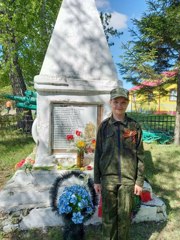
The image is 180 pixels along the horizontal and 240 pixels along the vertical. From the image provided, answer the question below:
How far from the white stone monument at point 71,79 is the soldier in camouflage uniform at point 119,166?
5.67 ft

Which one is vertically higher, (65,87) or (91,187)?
(65,87)

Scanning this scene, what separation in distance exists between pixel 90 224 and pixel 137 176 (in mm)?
1329

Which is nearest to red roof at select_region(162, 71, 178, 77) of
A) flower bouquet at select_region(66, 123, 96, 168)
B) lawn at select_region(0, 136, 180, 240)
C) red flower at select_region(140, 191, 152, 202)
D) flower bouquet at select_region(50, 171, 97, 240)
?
lawn at select_region(0, 136, 180, 240)

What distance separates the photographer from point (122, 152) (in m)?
2.47

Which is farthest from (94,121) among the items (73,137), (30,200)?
(30,200)

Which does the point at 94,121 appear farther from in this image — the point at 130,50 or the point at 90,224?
the point at 130,50

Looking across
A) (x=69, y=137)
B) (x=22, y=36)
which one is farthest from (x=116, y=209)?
(x=22, y=36)

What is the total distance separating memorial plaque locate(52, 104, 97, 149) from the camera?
167 inches

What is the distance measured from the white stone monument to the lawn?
1317mm

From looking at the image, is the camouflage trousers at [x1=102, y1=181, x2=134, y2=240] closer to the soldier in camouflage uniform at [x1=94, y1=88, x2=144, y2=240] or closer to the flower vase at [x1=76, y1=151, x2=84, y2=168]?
the soldier in camouflage uniform at [x1=94, y1=88, x2=144, y2=240]

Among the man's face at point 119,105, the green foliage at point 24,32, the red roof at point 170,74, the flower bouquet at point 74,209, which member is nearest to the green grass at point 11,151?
the flower bouquet at point 74,209

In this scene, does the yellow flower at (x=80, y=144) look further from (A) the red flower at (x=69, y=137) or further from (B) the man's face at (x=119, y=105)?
(B) the man's face at (x=119, y=105)

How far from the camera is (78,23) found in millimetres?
4375

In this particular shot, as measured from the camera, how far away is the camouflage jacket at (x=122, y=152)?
8.09ft
